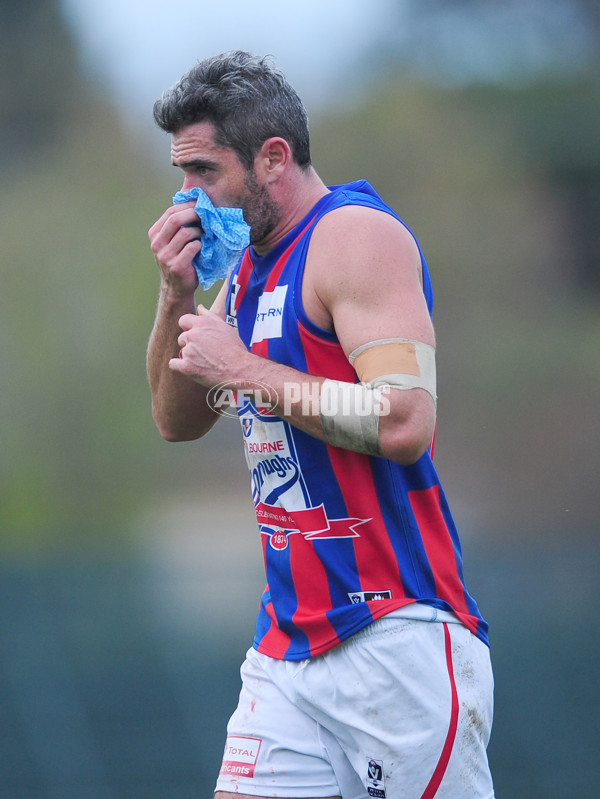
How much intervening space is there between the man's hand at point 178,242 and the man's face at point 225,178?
7cm

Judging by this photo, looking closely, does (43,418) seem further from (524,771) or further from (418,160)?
(524,771)

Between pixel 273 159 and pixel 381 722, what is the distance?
1.19 m

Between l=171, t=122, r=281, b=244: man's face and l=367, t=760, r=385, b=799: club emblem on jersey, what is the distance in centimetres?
113

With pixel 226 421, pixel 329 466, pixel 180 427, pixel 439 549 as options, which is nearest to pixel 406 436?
pixel 329 466

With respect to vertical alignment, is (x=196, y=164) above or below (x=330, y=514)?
above

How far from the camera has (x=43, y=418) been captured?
3.64 meters

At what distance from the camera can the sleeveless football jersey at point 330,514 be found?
1855 millimetres

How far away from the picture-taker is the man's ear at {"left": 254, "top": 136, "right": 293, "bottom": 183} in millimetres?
1995

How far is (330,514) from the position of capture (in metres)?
1.88

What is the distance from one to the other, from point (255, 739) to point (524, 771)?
69.4 inches

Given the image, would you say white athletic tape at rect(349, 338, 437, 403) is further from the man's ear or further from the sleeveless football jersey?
the man's ear

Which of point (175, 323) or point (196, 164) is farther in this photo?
point (175, 323)

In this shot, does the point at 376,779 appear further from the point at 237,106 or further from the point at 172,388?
the point at 237,106

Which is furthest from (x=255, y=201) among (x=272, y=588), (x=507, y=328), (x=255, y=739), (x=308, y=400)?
(x=507, y=328)
